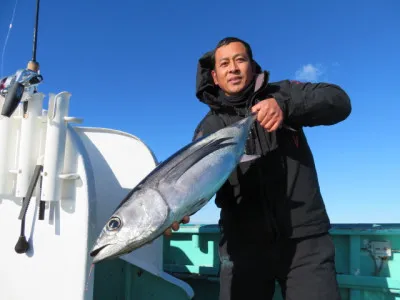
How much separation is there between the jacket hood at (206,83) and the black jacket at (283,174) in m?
0.23

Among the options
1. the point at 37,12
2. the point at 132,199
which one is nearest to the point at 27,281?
the point at 132,199

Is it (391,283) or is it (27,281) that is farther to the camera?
(391,283)

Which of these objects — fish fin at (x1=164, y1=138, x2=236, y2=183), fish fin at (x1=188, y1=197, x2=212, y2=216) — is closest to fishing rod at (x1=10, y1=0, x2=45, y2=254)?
fish fin at (x1=164, y1=138, x2=236, y2=183)

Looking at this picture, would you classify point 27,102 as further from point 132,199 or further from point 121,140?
point 132,199

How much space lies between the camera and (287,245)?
8.75ft

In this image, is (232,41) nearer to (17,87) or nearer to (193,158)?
(193,158)

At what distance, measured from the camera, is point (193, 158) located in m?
2.36

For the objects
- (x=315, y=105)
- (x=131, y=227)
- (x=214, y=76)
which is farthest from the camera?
(x=214, y=76)

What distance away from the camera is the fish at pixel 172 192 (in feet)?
6.46

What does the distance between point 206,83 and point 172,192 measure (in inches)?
61.6

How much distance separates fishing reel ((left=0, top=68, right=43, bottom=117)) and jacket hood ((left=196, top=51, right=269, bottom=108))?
1.48 m

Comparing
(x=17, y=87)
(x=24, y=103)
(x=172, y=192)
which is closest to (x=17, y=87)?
(x=17, y=87)

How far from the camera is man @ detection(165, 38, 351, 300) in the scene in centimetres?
254

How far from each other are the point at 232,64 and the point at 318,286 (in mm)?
1852
